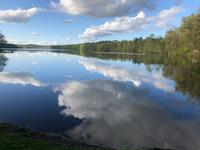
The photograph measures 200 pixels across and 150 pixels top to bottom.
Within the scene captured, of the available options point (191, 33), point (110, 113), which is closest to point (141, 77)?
point (110, 113)

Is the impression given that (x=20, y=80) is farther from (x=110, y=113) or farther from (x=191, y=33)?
(x=191, y=33)

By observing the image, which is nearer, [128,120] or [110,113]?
[128,120]

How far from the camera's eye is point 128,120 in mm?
21078

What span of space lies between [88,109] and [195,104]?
447 inches

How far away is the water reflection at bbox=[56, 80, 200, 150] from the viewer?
16766 mm

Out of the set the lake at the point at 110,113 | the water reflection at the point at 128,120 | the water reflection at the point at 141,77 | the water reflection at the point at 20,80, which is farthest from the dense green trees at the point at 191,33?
the water reflection at the point at 20,80

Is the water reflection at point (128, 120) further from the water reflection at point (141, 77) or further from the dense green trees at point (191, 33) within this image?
the dense green trees at point (191, 33)

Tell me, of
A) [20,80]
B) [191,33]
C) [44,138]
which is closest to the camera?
[44,138]

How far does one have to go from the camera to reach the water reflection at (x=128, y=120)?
16.8 metres

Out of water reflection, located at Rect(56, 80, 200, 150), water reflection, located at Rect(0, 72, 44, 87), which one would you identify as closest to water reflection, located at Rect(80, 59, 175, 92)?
water reflection, located at Rect(56, 80, 200, 150)

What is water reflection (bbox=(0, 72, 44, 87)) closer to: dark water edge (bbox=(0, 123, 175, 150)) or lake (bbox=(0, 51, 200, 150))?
Result: lake (bbox=(0, 51, 200, 150))

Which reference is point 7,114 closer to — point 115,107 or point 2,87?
point 115,107

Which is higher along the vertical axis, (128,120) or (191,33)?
(191,33)

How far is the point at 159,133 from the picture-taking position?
60.2ft
